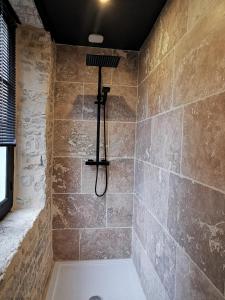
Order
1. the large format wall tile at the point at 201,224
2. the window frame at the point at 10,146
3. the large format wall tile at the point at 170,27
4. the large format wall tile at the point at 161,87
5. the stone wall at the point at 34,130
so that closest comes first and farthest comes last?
1. the large format wall tile at the point at 201,224
2. the large format wall tile at the point at 170,27
3. the large format wall tile at the point at 161,87
4. the window frame at the point at 10,146
5. the stone wall at the point at 34,130

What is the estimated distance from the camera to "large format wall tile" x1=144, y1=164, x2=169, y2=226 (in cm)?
148

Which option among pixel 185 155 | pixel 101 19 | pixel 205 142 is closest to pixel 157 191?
pixel 185 155

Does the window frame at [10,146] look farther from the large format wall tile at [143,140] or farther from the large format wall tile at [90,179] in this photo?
the large format wall tile at [143,140]

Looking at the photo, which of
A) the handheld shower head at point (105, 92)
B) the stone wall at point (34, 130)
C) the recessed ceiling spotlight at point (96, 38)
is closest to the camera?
the stone wall at point (34, 130)

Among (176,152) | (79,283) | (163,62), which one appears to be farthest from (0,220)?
(163,62)

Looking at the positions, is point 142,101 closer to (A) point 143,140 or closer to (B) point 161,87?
(A) point 143,140

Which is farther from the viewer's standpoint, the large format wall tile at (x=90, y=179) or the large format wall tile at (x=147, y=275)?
the large format wall tile at (x=90, y=179)

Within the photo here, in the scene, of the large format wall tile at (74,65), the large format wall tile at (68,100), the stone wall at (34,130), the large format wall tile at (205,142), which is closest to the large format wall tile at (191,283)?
the large format wall tile at (205,142)

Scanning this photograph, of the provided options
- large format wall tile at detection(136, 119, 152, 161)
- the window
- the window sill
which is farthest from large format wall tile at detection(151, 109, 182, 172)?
the window

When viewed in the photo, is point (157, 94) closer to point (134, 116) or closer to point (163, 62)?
point (163, 62)

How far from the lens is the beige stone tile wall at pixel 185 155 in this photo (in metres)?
0.92

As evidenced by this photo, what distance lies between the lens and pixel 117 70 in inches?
90.8

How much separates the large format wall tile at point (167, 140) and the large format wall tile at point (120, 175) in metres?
0.62

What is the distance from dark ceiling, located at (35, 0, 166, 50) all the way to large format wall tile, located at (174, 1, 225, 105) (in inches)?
21.2
